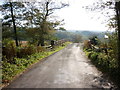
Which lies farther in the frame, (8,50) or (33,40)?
(33,40)

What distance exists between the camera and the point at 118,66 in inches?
334

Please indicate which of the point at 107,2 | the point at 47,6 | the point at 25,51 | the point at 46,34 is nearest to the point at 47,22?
the point at 46,34

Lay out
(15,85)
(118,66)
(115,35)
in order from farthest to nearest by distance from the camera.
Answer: (115,35) < (118,66) < (15,85)

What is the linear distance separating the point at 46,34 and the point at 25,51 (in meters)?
11.9

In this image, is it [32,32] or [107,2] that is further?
[32,32]

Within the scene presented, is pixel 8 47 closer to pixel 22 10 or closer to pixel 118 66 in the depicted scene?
pixel 118 66

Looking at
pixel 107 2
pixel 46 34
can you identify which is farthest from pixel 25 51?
pixel 46 34

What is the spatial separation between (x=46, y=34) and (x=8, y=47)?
1411 centimetres

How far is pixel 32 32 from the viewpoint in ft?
78.8

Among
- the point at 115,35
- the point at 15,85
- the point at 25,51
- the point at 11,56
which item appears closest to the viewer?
the point at 15,85

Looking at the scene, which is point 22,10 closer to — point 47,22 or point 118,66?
point 47,22

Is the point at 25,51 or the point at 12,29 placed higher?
the point at 12,29

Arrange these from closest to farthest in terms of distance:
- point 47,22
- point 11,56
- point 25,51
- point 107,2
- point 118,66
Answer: point 118,66, point 107,2, point 11,56, point 25,51, point 47,22

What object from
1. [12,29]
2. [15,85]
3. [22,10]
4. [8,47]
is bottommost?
[15,85]
